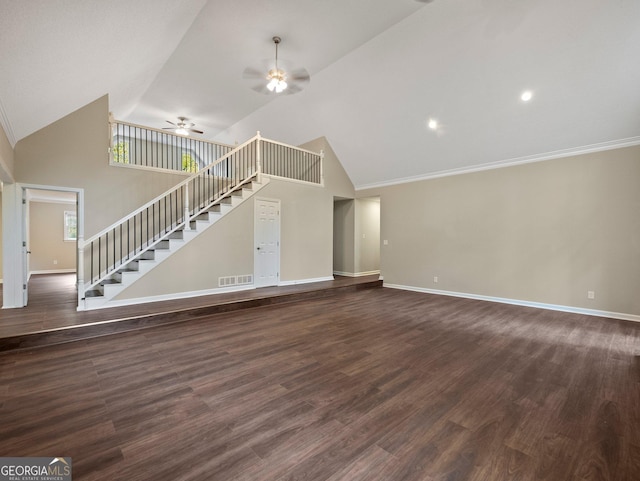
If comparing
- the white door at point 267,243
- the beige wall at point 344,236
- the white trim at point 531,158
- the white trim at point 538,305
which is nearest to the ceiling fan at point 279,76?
the white door at point 267,243

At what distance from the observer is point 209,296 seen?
219 inches

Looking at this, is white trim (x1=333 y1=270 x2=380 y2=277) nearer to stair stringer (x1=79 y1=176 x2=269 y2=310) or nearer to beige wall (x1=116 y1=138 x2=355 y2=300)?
beige wall (x1=116 y1=138 x2=355 y2=300)

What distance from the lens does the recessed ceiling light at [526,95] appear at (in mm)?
4614

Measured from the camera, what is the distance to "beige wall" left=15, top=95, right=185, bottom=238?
15.5ft

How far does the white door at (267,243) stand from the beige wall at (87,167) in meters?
2.35

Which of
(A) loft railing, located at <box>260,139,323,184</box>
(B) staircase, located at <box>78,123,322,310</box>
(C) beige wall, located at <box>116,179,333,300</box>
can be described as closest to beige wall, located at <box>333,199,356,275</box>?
(C) beige wall, located at <box>116,179,333,300</box>

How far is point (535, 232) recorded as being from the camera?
218 inches

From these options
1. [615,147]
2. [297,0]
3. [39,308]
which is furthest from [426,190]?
[39,308]

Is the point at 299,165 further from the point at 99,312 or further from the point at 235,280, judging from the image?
the point at 99,312

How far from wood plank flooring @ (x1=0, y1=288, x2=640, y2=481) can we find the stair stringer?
1156 mm

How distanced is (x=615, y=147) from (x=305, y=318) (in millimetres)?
5959

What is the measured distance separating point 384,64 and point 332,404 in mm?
5528

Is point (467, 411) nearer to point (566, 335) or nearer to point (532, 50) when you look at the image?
point (566, 335)

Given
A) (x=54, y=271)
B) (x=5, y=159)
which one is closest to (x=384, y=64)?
(x=5, y=159)
